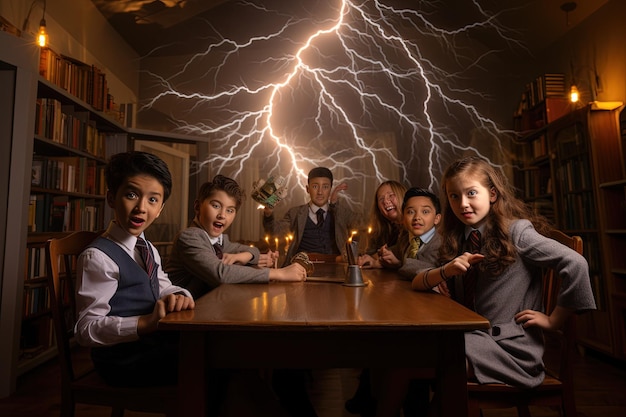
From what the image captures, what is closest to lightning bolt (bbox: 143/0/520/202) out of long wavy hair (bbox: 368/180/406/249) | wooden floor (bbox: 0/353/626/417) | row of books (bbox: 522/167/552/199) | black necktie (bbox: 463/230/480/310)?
row of books (bbox: 522/167/552/199)

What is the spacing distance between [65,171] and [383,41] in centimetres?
322

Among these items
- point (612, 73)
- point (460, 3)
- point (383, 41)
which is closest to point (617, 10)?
point (612, 73)

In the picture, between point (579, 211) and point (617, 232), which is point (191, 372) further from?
point (579, 211)

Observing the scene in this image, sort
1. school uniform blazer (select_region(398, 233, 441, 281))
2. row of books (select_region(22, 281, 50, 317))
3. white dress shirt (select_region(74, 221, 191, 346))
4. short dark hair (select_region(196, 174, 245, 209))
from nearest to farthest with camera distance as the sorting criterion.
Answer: white dress shirt (select_region(74, 221, 191, 346)), school uniform blazer (select_region(398, 233, 441, 281)), short dark hair (select_region(196, 174, 245, 209)), row of books (select_region(22, 281, 50, 317))

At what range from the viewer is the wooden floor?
1675 mm

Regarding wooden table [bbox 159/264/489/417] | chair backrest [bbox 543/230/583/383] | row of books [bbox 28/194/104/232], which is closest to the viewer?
wooden table [bbox 159/264/489/417]

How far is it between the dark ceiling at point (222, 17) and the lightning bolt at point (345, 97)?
0.10 meters

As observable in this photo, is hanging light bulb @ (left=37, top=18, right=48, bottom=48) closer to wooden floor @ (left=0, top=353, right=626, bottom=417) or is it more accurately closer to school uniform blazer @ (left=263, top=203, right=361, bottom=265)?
school uniform blazer @ (left=263, top=203, right=361, bottom=265)

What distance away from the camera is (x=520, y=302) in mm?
1092

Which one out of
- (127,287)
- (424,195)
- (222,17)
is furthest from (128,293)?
(222,17)

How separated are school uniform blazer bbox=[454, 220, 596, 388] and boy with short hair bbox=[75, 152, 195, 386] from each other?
0.76 metres

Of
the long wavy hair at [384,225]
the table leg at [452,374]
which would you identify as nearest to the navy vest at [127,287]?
the table leg at [452,374]

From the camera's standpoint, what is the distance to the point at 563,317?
3.24 feet

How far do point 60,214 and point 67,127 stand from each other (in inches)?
23.0
